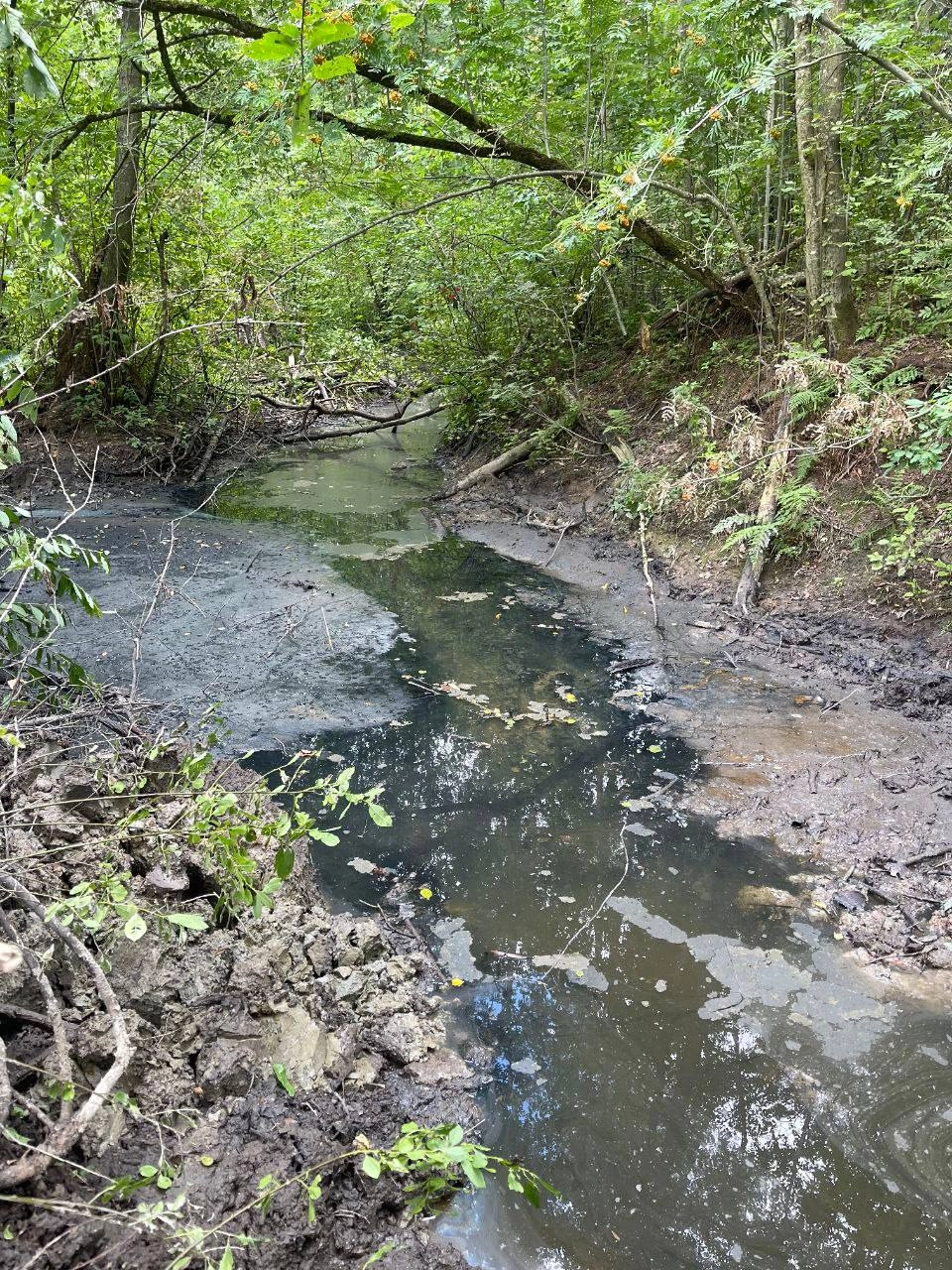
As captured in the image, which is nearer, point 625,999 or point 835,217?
point 625,999

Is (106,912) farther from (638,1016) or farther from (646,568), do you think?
(646,568)

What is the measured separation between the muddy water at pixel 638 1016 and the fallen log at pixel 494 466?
585cm

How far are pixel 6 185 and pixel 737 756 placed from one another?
4584mm

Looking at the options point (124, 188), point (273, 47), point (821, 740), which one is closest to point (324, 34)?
point (273, 47)

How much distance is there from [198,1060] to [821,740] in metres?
4.08

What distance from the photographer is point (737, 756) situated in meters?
5.14

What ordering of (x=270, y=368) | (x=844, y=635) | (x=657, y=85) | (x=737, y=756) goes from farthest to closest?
(x=270, y=368)
(x=657, y=85)
(x=844, y=635)
(x=737, y=756)

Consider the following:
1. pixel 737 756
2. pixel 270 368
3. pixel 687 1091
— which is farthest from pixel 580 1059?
pixel 270 368

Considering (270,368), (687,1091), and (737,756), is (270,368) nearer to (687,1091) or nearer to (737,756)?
(737,756)

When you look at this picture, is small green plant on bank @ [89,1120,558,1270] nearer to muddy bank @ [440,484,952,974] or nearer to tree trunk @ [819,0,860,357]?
muddy bank @ [440,484,952,974]

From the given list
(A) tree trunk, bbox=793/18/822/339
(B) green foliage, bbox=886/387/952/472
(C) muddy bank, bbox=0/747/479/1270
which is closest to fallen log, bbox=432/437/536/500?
(A) tree trunk, bbox=793/18/822/339

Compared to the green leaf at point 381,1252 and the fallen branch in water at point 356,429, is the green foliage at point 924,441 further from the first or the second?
the fallen branch in water at point 356,429

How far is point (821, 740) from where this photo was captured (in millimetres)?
5207

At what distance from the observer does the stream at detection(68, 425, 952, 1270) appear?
254cm
